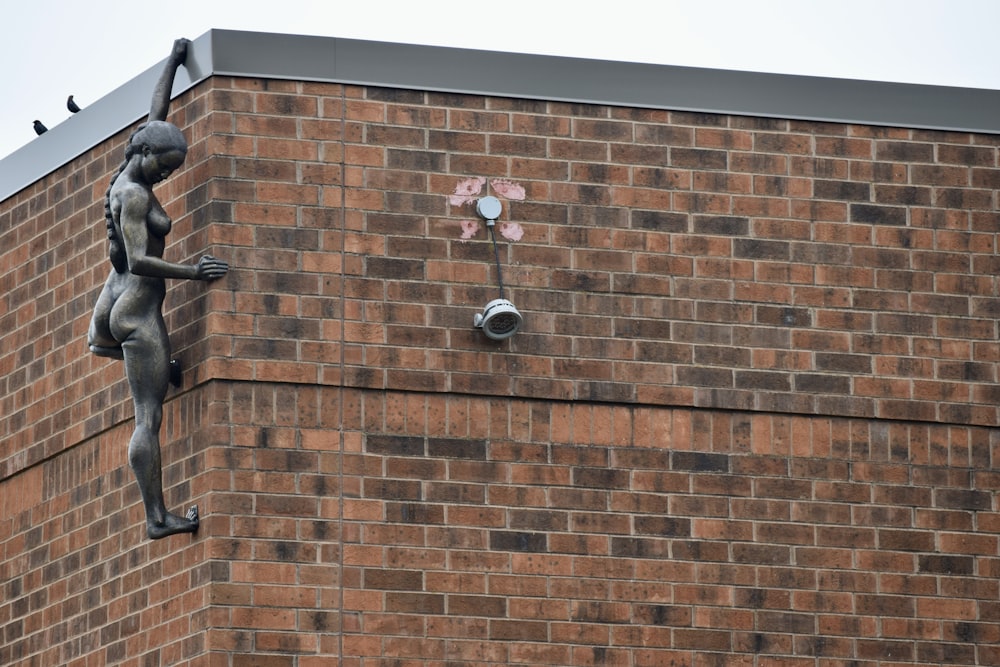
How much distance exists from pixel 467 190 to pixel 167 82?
232 cm

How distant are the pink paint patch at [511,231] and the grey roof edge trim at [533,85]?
986 millimetres

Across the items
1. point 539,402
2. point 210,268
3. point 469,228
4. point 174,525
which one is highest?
point 469,228

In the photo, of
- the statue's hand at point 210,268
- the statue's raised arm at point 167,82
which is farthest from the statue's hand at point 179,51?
the statue's hand at point 210,268

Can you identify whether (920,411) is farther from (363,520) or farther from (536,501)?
(363,520)

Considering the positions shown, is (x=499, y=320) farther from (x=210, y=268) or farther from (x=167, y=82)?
(x=167, y=82)

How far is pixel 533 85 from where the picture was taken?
2078 centimetres

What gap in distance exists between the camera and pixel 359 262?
66.2 ft

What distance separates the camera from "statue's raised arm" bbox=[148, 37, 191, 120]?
66.4 feet

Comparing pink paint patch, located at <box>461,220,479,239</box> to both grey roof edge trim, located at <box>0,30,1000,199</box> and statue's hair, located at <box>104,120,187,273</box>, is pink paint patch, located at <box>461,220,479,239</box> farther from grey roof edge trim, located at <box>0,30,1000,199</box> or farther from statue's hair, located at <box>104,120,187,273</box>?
statue's hair, located at <box>104,120,187,273</box>

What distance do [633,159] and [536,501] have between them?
107 inches

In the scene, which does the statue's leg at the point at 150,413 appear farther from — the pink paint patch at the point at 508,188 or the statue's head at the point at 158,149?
the pink paint patch at the point at 508,188

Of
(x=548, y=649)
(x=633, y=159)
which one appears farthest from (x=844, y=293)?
(x=548, y=649)

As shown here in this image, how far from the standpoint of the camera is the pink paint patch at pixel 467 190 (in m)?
20.5

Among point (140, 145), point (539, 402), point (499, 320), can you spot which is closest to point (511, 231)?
point (499, 320)
